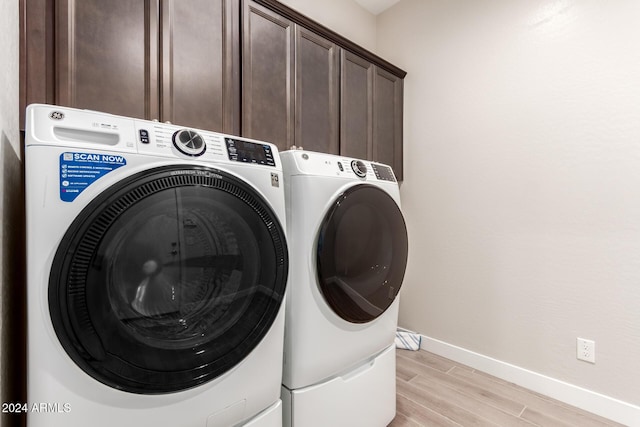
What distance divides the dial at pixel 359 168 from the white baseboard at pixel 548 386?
1.57 meters

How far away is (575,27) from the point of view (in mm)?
1553

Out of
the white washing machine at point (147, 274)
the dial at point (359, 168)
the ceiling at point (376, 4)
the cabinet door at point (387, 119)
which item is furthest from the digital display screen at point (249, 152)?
the ceiling at point (376, 4)

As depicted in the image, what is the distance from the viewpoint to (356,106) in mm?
1941

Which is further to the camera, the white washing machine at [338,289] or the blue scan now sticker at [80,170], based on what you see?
the white washing machine at [338,289]

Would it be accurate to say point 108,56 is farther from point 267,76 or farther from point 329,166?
point 329,166

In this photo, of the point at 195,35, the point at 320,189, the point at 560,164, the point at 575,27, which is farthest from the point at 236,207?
the point at 575,27

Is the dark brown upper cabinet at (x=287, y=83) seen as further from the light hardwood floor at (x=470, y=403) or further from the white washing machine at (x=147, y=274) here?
the light hardwood floor at (x=470, y=403)

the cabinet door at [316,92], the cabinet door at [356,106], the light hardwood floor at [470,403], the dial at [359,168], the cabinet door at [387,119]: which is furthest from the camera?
the cabinet door at [387,119]

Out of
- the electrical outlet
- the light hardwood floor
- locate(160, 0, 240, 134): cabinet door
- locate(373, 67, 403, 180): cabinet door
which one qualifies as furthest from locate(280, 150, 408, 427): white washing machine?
the electrical outlet

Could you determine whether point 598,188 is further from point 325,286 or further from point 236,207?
point 236,207

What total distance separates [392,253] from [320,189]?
0.47 metres

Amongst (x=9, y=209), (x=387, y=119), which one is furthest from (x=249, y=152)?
(x=387, y=119)

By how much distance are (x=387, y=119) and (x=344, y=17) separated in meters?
0.95

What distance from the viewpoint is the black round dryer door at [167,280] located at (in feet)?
1.90
